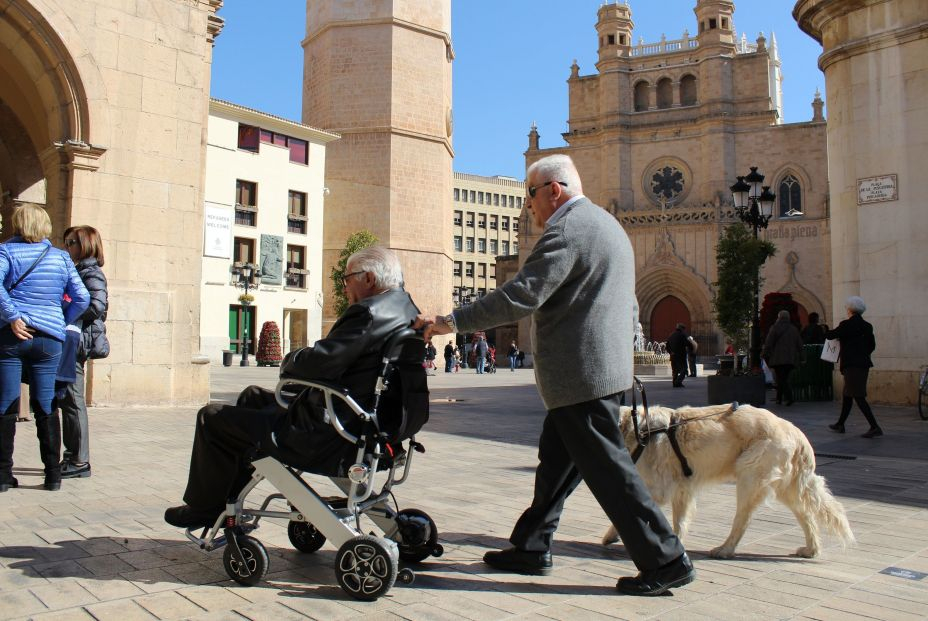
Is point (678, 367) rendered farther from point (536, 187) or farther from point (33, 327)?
point (536, 187)

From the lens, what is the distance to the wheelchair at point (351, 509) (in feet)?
9.49

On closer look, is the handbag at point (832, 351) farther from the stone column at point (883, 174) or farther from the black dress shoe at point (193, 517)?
the black dress shoe at point (193, 517)

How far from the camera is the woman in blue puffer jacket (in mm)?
4801

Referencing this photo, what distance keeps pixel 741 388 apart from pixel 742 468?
27.5ft

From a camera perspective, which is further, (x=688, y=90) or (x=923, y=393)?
(x=688, y=90)

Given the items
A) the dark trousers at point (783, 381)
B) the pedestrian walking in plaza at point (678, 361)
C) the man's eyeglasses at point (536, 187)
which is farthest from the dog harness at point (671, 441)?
the pedestrian walking in plaza at point (678, 361)

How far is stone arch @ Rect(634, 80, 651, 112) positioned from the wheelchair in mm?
45537

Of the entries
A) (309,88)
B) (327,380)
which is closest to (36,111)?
(327,380)

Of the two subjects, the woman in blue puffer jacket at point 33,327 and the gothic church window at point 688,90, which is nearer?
the woman in blue puffer jacket at point 33,327

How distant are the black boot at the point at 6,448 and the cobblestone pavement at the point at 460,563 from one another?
0.48ft

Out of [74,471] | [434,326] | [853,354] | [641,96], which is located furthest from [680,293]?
[434,326]

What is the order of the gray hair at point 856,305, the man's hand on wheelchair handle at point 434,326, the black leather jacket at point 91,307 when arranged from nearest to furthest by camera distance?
the man's hand on wheelchair handle at point 434,326 → the black leather jacket at point 91,307 → the gray hair at point 856,305

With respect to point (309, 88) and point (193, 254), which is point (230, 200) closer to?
point (309, 88)

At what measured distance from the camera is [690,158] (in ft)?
144
